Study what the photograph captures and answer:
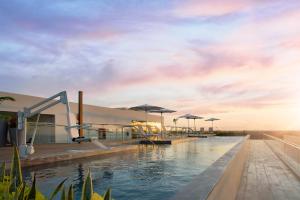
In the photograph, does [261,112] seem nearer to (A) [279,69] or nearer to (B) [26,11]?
(A) [279,69]

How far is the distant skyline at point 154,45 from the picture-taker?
986 centimetres

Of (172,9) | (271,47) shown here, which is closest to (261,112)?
(271,47)

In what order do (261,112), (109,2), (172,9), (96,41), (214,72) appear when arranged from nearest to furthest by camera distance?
(109,2)
(172,9)
(96,41)
(214,72)
(261,112)

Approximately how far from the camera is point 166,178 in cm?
805

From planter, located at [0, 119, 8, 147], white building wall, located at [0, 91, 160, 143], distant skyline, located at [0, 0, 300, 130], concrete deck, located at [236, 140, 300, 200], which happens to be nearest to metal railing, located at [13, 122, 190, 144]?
white building wall, located at [0, 91, 160, 143]

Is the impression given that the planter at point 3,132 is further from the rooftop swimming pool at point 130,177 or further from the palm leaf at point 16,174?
the palm leaf at point 16,174

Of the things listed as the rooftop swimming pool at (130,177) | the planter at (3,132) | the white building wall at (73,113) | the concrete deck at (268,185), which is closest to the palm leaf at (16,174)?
the rooftop swimming pool at (130,177)

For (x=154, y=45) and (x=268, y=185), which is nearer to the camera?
(x=268, y=185)

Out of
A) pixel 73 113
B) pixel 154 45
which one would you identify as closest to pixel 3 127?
pixel 73 113

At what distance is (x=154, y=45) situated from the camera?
40.2 feet

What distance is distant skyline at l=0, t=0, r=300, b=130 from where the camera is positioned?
32.3 ft

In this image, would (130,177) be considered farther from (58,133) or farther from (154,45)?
(58,133)

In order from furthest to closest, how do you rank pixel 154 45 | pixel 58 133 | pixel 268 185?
pixel 58 133 → pixel 154 45 → pixel 268 185

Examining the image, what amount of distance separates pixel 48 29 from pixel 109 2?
3.07 meters
